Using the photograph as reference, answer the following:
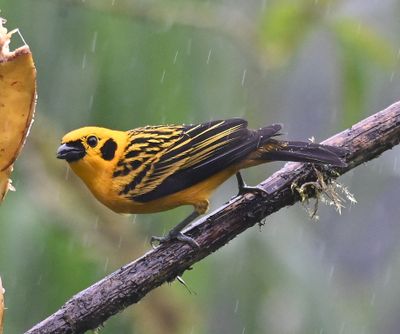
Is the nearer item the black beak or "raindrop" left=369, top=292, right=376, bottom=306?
the black beak

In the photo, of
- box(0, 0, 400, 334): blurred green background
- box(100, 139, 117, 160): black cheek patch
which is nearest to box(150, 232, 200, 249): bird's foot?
box(0, 0, 400, 334): blurred green background

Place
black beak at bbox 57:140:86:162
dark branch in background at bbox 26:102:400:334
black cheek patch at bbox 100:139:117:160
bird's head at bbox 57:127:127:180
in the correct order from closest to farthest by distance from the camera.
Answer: dark branch in background at bbox 26:102:400:334 → black beak at bbox 57:140:86:162 → bird's head at bbox 57:127:127:180 → black cheek patch at bbox 100:139:117:160

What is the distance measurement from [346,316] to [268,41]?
1.85 metres

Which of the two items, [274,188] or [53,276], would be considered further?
[53,276]

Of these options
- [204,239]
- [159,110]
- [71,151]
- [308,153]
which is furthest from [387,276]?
[204,239]

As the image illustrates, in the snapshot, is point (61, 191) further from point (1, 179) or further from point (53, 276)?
point (1, 179)

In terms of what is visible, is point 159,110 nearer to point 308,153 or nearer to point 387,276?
point 308,153

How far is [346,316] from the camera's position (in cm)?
513

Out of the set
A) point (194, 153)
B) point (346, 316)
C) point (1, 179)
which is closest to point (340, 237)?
point (346, 316)

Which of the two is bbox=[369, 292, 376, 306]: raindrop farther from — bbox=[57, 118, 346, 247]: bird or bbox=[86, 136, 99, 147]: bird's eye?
bbox=[86, 136, 99, 147]: bird's eye

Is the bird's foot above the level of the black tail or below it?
below

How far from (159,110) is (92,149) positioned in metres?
0.40

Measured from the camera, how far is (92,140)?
13.6 feet

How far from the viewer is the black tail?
356 centimetres
